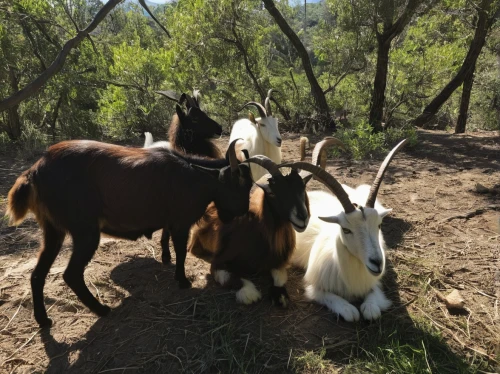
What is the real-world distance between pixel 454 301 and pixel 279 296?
1.52 m

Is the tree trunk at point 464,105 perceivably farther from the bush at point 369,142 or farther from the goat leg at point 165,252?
the goat leg at point 165,252

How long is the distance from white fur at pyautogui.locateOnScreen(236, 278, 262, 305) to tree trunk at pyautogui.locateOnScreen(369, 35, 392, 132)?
280 inches

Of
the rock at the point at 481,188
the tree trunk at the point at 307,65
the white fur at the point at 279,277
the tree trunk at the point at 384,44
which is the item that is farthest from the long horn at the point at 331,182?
the tree trunk at the point at 307,65

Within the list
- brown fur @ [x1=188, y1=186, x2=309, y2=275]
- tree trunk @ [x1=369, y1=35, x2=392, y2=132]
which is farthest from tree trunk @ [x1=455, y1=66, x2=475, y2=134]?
brown fur @ [x1=188, y1=186, x2=309, y2=275]

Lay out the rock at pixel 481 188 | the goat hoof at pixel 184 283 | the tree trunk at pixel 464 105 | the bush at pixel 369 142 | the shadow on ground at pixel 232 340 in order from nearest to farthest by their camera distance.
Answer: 1. the shadow on ground at pixel 232 340
2. the goat hoof at pixel 184 283
3. the rock at pixel 481 188
4. the bush at pixel 369 142
5. the tree trunk at pixel 464 105

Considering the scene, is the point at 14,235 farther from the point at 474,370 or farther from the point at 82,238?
the point at 474,370

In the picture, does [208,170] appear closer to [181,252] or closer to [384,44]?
[181,252]

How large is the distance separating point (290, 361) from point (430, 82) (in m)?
9.68

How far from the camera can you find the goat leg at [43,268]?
3078 mm

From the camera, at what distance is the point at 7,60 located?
926 cm

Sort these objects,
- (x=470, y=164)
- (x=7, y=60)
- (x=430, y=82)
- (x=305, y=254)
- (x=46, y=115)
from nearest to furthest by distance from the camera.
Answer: (x=305, y=254) < (x=470, y=164) < (x=7, y=60) < (x=430, y=82) < (x=46, y=115)

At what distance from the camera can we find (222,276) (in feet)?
11.5

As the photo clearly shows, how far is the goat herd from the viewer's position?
9.78 ft

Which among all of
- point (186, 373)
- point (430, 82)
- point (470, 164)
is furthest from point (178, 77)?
point (186, 373)
